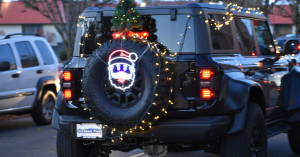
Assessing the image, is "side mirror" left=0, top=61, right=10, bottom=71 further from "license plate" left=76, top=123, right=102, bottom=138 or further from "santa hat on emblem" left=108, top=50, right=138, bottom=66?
"santa hat on emblem" left=108, top=50, right=138, bottom=66

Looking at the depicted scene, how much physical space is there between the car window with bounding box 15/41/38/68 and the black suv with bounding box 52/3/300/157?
457 cm

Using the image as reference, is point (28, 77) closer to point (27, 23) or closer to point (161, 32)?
point (161, 32)

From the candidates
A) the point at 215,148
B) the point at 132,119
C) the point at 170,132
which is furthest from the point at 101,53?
the point at 215,148

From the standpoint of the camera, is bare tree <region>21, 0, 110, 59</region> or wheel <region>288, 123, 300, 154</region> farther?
bare tree <region>21, 0, 110, 59</region>

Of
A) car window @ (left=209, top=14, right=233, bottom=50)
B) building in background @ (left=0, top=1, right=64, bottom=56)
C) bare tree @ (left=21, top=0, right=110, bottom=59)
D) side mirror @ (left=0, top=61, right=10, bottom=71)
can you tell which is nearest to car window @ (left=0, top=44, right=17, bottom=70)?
side mirror @ (left=0, top=61, right=10, bottom=71)

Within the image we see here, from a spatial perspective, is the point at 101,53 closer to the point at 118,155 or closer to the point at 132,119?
the point at 132,119

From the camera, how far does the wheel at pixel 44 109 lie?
9.66 meters

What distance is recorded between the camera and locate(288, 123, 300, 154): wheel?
6.66 metres

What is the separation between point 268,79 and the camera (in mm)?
5836

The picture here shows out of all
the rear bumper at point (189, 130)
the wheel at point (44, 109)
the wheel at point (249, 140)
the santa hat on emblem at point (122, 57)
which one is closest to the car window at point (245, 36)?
the wheel at point (249, 140)

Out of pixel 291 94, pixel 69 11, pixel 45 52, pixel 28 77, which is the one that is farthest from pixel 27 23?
pixel 291 94

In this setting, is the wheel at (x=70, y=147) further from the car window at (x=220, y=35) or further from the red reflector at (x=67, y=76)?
the car window at (x=220, y=35)

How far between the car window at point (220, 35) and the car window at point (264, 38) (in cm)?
111

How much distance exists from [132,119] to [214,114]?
2.88ft
